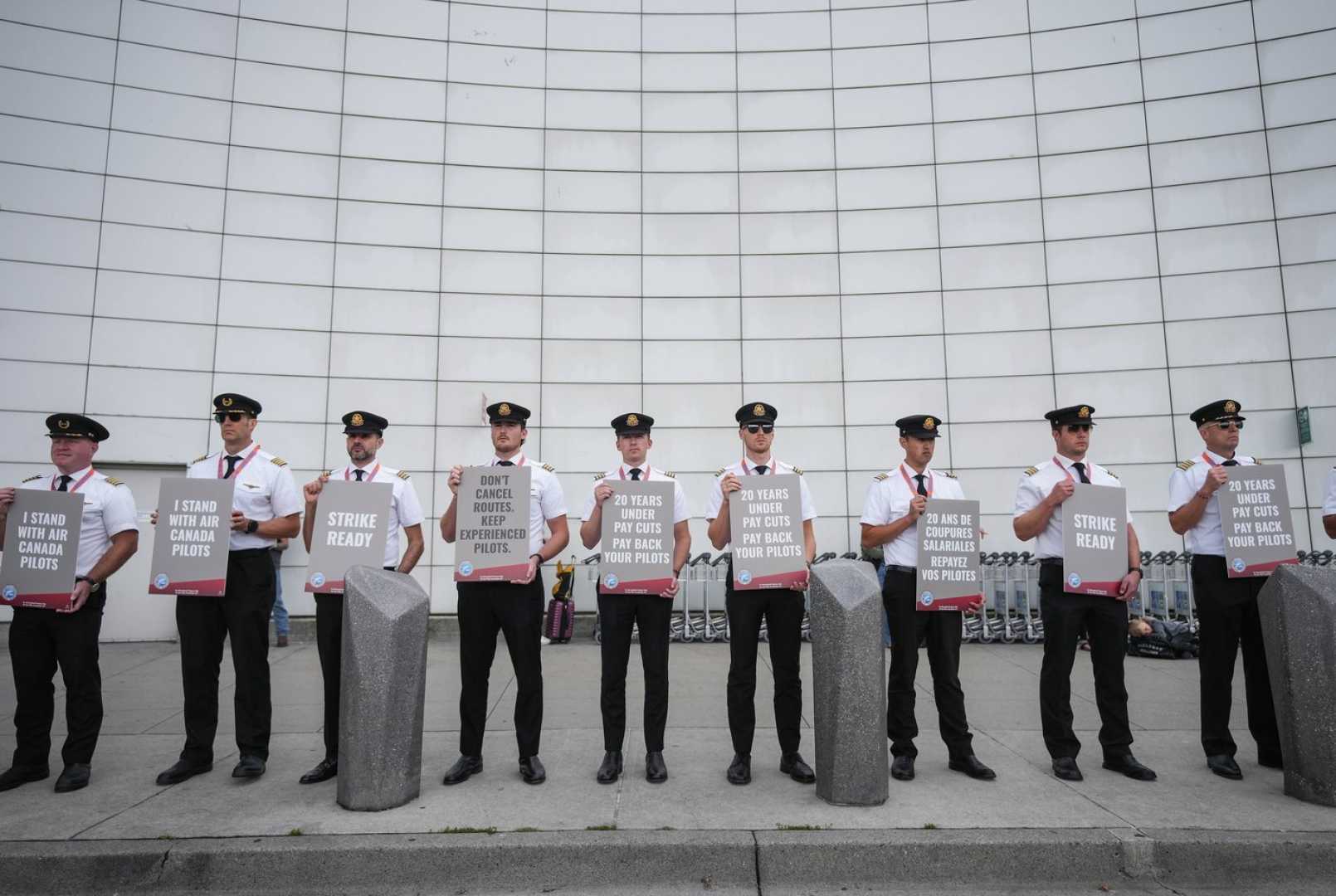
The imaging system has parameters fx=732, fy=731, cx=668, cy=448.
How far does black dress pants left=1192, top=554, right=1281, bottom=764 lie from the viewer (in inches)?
183

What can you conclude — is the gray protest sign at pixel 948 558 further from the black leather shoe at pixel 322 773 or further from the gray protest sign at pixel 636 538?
the black leather shoe at pixel 322 773

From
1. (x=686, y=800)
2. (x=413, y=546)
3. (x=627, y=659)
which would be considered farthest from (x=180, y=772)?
(x=686, y=800)

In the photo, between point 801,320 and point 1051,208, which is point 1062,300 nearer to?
point 1051,208

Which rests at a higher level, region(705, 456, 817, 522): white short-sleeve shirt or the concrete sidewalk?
region(705, 456, 817, 522): white short-sleeve shirt

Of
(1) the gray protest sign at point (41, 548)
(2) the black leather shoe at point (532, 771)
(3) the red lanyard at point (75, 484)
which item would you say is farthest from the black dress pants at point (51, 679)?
(2) the black leather shoe at point (532, 771)

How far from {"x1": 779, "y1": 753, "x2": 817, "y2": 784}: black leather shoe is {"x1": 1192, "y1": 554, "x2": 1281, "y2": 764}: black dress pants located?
2589 mm

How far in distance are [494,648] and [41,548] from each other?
278 cm

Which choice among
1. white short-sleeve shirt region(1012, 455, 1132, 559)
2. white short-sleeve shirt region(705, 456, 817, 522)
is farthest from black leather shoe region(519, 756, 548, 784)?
white short-sleeve shirt region(1012, 455, 1132, 559)

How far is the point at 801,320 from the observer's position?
11.5m

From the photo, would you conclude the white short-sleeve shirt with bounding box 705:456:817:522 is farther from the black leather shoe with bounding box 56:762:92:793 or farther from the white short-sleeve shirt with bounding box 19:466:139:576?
the black leather shoe with bounding box 56:762:92:793

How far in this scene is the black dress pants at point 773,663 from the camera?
449 cm

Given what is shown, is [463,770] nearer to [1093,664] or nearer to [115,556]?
[115,556]

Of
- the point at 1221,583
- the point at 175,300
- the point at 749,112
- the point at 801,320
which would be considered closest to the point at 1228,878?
the point at 1221,583

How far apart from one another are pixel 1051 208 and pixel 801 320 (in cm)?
423
